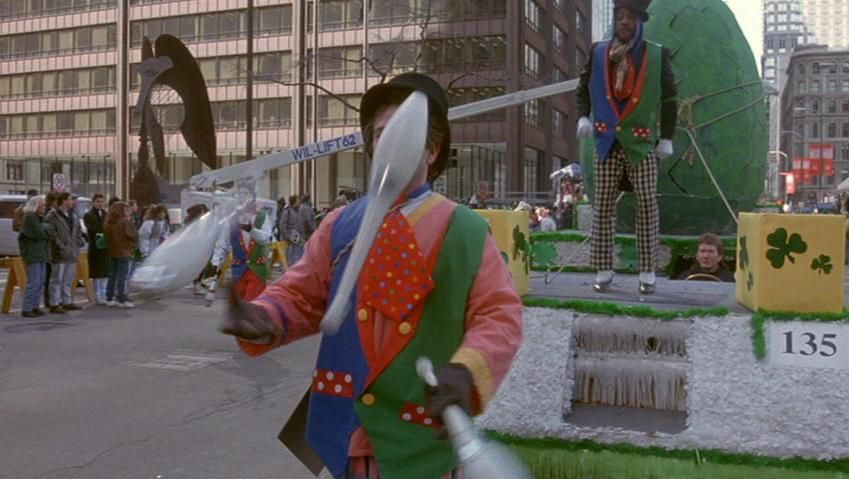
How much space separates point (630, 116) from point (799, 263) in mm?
1325

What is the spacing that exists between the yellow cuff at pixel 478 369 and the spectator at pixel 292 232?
16.0 meters

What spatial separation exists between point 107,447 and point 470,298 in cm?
404

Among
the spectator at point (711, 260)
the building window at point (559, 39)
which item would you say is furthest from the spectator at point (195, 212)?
the building window at point (559, 39)

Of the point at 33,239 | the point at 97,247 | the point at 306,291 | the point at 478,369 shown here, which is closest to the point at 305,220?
the point at 97,247

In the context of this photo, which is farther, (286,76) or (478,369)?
(286,76)

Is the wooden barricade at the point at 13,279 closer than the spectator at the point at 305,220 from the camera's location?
Yes

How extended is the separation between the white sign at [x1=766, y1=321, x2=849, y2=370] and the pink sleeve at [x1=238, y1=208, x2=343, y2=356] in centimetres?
243

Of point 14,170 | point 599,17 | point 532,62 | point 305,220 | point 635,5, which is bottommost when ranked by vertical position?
point 305,220

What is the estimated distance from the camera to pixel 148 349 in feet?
32.1

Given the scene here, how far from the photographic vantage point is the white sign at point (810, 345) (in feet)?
13.5

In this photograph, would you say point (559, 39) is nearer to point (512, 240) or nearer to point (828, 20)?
point (512, 240)

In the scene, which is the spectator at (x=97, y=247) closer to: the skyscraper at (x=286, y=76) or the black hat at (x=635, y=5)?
the black hat at (x=635, y=5)

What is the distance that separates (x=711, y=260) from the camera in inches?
254

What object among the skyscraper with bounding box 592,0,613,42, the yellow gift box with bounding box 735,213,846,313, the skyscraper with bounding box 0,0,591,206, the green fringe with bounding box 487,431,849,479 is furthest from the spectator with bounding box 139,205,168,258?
the skyscraper with bounding box 592,0,613,42
